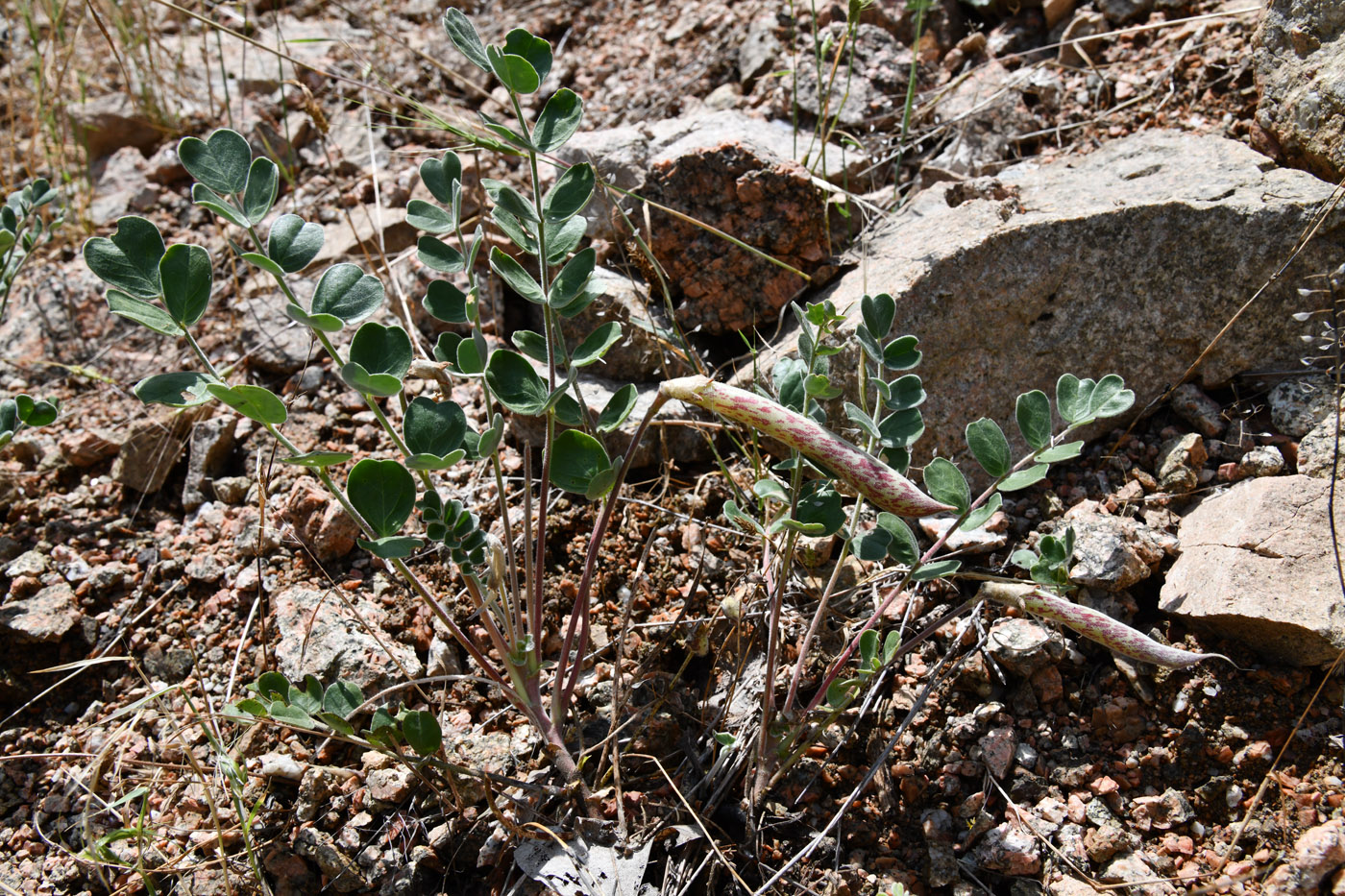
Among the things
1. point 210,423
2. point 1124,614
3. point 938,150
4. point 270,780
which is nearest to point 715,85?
point 938,150

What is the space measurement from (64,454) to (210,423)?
501 millimetres

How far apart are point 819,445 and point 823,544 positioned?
81 centimetres

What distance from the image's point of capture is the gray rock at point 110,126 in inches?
145

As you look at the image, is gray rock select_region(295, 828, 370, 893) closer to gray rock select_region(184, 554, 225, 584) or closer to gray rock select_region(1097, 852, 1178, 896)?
gray rock select_region(184, 554, 225, 584)

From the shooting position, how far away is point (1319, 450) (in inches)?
80.7

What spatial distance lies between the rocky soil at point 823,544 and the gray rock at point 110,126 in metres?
0.87

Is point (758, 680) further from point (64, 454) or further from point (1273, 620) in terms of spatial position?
point (64, 454)

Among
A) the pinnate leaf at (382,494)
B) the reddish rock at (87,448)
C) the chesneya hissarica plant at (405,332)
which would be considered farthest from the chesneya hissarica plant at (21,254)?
the pinnate leaf at (382,494)

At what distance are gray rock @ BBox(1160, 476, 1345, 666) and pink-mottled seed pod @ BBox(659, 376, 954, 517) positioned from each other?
31.9 inches

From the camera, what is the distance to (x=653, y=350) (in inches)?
99.4

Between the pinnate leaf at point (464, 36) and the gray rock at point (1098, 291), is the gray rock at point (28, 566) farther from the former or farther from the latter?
the gray rock at point (1098, 291)

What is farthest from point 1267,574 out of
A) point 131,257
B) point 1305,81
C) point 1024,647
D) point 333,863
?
point 131,257

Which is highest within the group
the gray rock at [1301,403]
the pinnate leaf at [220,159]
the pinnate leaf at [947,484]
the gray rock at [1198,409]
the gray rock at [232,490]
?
the pinnate leaf at [220,159]

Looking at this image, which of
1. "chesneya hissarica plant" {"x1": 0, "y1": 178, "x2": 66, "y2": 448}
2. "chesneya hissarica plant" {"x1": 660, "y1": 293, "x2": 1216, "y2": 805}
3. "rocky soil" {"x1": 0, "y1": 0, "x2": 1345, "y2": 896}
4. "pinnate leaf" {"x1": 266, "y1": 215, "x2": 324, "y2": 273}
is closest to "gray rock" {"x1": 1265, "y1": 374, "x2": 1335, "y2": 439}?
"rocky soil" {"x1": 0, "y1": 0, "x2": 1345, "y2": 896}
